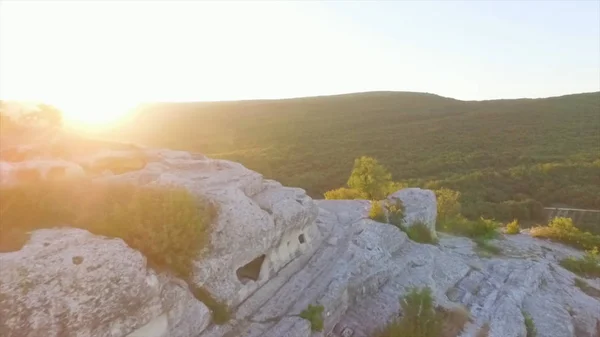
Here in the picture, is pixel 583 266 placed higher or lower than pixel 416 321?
lower

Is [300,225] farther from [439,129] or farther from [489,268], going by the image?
[439,129]

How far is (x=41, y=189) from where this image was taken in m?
14.5

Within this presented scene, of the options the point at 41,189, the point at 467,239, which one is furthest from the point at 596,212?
the point at 41,189

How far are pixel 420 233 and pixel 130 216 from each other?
1695cm

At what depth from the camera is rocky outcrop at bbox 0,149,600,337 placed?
11336 millimetres

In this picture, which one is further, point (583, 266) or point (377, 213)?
point (583, 266)

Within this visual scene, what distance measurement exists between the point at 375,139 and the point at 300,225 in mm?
80071

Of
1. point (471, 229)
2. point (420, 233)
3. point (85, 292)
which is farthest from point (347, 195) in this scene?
point (85, 292)

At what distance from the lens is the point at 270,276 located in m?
17.6

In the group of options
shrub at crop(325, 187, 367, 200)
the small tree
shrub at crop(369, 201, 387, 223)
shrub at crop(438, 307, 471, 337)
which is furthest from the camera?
the small tree

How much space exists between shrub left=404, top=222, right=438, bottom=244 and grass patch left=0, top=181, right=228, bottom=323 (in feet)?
44.3

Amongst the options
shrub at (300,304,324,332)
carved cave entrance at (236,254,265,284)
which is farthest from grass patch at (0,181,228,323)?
shrub at (300,304,324,332)

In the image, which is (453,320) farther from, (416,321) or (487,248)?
(487,248)

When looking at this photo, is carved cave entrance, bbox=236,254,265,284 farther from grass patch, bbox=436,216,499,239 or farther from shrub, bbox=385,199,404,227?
grass patch, bbox=436,216,499,239
